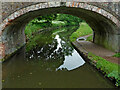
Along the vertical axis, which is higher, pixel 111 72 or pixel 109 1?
pixel 109 1

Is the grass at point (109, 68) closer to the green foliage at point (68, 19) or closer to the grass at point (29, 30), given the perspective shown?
the grass at point (29, 30)

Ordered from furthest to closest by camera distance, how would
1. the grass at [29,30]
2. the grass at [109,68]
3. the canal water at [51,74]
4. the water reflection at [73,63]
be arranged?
1. the grass at [29,30]
2. the water reflection at [73,63]
3. the canal water at [51,74]
4. the grass at [109,68]

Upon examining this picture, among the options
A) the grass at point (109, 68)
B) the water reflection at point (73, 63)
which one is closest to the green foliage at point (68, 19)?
the water reflection at point (73, 63)

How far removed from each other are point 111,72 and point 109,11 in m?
3.50

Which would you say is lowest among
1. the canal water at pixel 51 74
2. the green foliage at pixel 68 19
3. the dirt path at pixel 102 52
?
the canal water at pixel 51 74

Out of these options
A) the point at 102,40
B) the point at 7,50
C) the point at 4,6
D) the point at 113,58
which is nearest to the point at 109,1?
the point at 113,58

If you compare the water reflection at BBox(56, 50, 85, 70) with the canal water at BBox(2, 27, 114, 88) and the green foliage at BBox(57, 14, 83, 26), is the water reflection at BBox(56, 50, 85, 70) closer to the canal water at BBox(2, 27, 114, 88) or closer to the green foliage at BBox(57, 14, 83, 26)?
the canal water at BBox(2, 27, 114, 88)

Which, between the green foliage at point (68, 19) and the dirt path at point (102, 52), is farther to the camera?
the green foliage at point (68, 19)

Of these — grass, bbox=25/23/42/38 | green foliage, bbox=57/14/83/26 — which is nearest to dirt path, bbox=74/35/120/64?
grass, bbox=25/23/42/38

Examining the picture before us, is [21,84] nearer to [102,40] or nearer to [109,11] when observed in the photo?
[109,11]

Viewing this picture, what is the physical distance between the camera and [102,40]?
10492mm

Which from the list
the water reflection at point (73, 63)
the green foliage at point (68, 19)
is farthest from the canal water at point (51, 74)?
the green foliage at point (68, 19)

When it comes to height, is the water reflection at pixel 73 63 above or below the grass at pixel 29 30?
below

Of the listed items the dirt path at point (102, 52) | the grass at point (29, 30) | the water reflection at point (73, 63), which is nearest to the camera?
the dirt path at point (102, 52)
